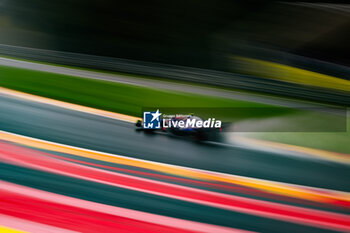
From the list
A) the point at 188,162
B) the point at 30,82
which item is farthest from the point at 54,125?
the point at 188,162

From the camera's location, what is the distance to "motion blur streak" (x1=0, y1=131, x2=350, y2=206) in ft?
11.3

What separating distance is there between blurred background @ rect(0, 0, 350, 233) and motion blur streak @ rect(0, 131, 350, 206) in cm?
2

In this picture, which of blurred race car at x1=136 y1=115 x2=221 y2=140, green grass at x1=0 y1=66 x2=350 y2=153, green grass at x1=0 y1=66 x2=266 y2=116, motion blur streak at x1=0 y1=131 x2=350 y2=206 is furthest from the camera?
green grass at x1=0 y1=66 x2=266 y2=116

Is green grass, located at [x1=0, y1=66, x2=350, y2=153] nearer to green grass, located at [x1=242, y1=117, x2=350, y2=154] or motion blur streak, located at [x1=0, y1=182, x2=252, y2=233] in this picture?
green grass, located at [x1=242, y1=117, x2=350, y2=154]

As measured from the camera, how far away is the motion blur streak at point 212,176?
344cm

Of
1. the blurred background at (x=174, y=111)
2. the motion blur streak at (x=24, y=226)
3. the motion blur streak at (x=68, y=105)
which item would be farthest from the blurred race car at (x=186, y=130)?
the motion blur streak at (x=24, y=226)

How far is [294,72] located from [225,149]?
295 centimetres

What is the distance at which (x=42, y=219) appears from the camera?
2.72 m

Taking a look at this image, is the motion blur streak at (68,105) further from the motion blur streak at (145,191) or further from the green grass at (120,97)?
the motion blur streak at (145,191)

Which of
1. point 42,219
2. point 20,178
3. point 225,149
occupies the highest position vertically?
point 225,149

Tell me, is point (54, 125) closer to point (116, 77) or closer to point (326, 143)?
point (116, 77)

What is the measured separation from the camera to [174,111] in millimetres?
5070

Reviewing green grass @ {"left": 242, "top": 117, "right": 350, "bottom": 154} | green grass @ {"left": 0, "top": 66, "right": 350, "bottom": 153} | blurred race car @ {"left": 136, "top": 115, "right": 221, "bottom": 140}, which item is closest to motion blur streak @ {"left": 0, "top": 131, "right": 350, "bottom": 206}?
blurred race car @ {"left": 136, "top": 115, "right": 221, "bottom": 140}

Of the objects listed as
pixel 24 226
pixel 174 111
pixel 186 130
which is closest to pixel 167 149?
pixel 186 130
